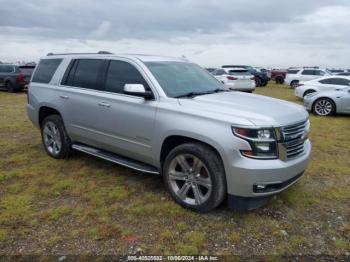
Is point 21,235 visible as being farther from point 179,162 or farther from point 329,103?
point 329,103

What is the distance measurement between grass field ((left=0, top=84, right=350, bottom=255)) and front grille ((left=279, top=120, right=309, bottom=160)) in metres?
0.80

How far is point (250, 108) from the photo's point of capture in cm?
371

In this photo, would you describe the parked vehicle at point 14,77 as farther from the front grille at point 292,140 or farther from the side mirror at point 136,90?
the front grille at point 292,140

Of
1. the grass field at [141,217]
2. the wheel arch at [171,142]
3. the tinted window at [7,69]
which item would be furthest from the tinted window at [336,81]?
the tinted window at [7,69]

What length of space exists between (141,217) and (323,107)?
978 cm

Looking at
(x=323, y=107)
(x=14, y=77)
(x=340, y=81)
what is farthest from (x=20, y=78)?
(x=340, y=81)

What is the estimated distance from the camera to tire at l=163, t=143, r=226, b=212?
357 centimetres

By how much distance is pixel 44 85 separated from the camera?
5.83 metres

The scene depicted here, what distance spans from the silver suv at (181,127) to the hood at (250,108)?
0.04 feet

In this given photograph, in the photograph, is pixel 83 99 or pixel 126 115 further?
pixel 83 99

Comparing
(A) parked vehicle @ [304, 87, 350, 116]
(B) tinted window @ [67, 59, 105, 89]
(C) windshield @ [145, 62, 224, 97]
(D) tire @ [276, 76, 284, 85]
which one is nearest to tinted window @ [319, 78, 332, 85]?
(A) parked vehicle @ [304, 87, 350, 116]

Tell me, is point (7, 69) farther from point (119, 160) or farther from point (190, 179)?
point (190, 179)

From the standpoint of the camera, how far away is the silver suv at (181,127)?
340 centimetres

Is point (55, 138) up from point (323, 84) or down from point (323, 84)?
down
